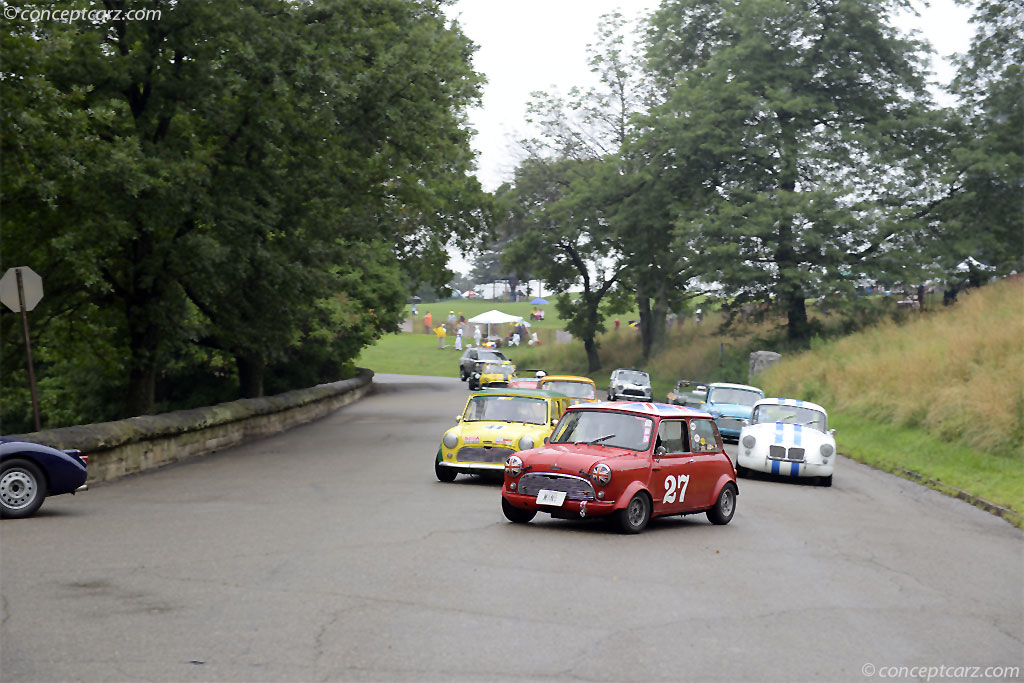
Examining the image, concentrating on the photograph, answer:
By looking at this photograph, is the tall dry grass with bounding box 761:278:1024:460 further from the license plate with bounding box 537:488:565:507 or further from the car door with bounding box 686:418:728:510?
the license plate with bounding box 537:488:565:507

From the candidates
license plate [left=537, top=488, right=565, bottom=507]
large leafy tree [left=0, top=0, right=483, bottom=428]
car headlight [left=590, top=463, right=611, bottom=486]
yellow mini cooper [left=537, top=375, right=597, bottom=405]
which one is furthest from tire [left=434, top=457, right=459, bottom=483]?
yellow mini cooper [left=537, top=375, right=597, bottom=405]

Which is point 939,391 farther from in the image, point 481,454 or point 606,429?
point 606,429

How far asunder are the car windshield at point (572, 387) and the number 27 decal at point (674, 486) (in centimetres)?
1447

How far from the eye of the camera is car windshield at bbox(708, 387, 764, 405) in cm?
2961

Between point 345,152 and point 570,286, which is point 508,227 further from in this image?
point 345,152

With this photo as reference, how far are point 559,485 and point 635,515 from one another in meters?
0.91

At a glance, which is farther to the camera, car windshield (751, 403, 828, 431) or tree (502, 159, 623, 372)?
tree (502, 159, 623, 372)

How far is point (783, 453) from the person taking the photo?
20.7 metres

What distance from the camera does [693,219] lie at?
1957 inches

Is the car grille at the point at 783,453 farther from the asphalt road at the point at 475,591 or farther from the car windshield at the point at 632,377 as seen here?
the car windshield at the point at 632,377

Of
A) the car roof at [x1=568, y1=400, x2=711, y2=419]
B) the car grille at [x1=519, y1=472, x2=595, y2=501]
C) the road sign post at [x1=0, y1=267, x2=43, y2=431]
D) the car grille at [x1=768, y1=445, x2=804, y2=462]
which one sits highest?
the road sign post at [x1=0, y1=267, x2=43, y2=431]

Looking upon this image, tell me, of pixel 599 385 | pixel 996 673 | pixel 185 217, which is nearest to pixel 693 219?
pixel 599 385

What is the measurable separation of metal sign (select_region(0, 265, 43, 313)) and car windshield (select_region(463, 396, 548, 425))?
21.9 feet

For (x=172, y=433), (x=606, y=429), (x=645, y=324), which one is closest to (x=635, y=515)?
(x=606, y=429)
